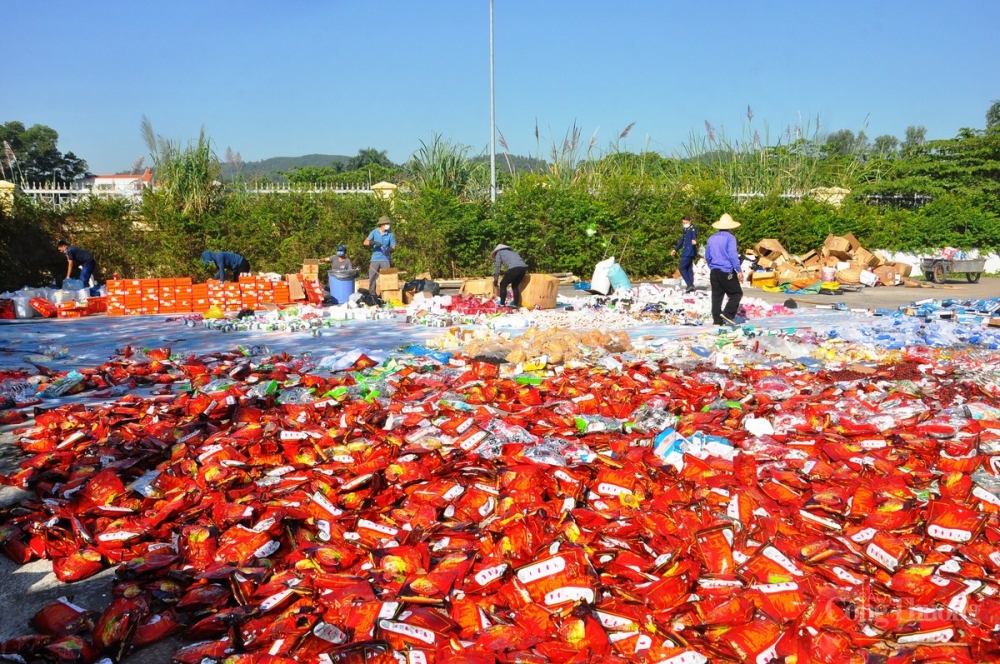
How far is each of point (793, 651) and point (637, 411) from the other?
284cm

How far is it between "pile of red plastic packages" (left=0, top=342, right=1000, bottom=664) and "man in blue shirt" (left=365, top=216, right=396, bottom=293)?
314 inches

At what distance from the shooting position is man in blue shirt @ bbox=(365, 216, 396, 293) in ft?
45.4

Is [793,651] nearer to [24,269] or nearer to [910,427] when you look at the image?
[910,427]

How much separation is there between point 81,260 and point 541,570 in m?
13.5

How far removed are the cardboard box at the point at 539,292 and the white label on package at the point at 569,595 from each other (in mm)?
9668

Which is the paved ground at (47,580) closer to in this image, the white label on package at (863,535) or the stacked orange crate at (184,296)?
the stacked orange crate at (184,296)

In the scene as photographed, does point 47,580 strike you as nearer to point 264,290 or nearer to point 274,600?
point 274,600

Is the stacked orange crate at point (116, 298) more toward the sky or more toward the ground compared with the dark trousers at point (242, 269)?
more toward the ground

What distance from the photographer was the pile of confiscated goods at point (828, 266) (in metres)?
16.6

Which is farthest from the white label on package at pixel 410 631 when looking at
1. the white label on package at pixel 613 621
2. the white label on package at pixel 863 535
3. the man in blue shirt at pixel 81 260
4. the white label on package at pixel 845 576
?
the man in blue shirt at pixel 81 260

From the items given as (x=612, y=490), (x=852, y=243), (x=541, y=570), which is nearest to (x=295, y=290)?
(x=612, y=490)

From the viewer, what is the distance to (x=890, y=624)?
2.91m

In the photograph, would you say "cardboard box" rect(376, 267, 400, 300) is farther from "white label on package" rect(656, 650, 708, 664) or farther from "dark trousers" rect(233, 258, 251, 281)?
"white label on package" rect(656, 650, 708, 664)

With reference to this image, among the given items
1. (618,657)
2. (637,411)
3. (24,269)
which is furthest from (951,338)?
(24,269)
